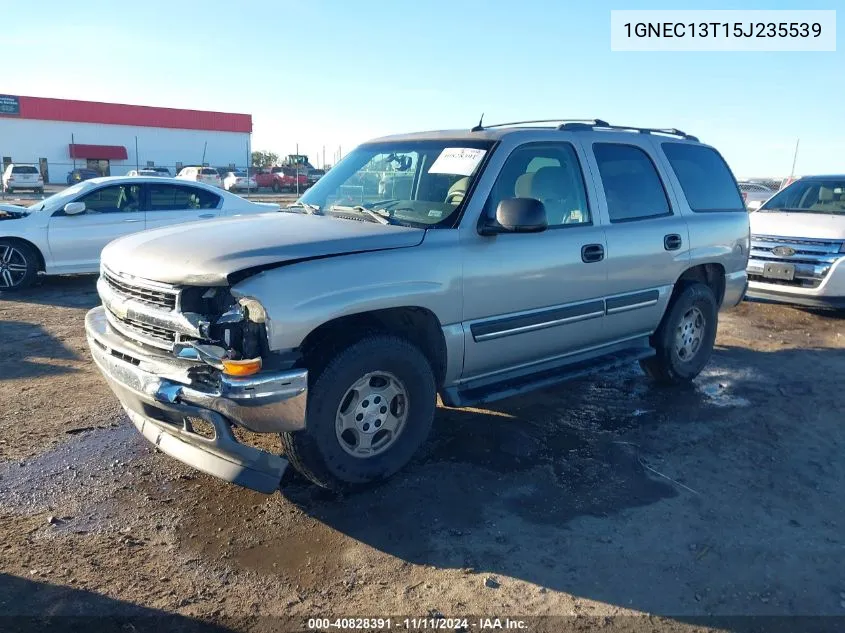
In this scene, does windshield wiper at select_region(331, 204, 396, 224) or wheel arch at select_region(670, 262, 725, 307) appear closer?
windshield wiper at select_region(331, 204, 396, 224)

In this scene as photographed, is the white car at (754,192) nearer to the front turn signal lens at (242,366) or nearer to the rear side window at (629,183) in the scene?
the rear side window at (629,183)

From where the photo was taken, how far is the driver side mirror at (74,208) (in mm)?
8938

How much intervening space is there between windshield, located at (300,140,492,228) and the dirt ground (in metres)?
1.53

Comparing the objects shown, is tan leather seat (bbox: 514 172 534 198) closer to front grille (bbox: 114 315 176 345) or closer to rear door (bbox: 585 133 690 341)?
rear door (bbox: 585 133 690 341)

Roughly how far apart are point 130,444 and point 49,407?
101 cm

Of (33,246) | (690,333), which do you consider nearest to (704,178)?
(690,333)

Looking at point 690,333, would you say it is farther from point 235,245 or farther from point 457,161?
point 235,245

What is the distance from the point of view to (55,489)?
378 cm

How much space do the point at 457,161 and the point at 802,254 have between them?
5.84 meters

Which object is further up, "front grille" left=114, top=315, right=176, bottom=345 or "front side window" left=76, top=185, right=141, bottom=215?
"front side window" left=76, top=185, right=141, bottom=215

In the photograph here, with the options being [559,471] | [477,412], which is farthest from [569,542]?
[477,412]

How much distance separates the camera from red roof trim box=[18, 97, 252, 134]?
48750mm

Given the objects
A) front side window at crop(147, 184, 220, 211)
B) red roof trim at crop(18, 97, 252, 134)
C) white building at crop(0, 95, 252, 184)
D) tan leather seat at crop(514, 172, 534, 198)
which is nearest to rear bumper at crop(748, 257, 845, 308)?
tan leather seat at crop(514, 172, 534, 198)

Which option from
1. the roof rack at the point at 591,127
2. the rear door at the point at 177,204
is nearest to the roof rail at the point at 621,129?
the roof rack at the point at 591,127
